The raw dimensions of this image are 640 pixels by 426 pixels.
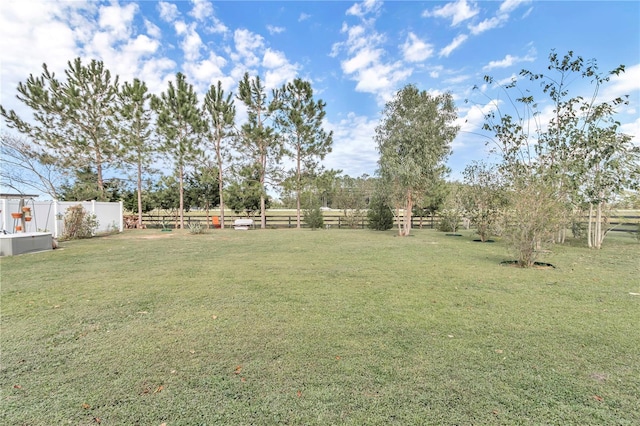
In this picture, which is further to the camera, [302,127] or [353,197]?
[353,197]

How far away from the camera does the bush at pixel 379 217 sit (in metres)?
16.9

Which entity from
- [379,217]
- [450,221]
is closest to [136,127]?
[379,217]

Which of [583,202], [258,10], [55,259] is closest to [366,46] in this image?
[258,10]

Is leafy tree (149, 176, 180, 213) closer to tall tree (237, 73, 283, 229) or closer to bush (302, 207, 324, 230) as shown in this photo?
tall tree (237, 73, 283, 229)

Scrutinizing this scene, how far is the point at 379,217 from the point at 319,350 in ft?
49.6

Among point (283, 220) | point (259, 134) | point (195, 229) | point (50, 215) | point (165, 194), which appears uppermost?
point (259, 134)

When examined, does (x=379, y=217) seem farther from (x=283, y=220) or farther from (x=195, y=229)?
(x=195, y=229)

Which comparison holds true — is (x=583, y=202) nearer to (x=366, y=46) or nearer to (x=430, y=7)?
(x=430, y=7)

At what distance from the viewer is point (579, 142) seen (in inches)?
289

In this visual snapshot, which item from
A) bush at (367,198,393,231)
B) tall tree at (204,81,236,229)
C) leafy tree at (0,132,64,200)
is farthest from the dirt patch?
leafy tree at (0,132,64,200)

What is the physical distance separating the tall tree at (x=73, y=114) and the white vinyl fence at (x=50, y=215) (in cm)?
477

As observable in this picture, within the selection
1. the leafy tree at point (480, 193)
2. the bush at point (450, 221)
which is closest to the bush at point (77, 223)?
the leafy tree at point (480, 193)

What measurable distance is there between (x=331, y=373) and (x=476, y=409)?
932mm

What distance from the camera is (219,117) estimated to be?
1806 centimetres
